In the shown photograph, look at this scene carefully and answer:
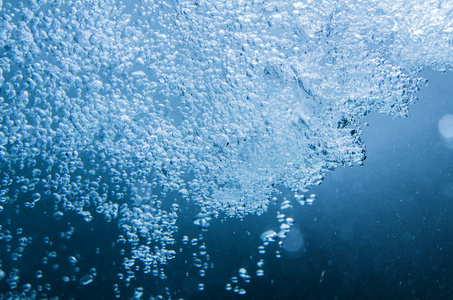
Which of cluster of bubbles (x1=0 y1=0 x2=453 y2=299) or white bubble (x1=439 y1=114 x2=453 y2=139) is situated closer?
cluster of bubbles (x1=0 y1=0 x2=453 y2=299)

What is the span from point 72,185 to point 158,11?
5512 mm

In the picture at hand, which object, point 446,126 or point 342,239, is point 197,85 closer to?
point 446,126

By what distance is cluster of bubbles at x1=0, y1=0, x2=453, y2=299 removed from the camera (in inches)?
204

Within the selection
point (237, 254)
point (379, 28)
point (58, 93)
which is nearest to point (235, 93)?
point (379, 28)

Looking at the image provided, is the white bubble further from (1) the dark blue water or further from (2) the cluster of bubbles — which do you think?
(2) the cluster of bubbles

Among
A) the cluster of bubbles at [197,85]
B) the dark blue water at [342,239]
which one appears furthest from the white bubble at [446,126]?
the cluster of bubbles at [197,85]

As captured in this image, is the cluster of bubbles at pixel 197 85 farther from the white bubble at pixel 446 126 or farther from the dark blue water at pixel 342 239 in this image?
the white bubble at pixel 446 126

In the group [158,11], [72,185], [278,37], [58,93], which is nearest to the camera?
[158,11]

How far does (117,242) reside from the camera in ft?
37.0

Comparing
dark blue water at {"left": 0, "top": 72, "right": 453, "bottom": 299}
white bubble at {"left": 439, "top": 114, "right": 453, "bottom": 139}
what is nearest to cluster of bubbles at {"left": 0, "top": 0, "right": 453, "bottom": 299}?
dark blue water at {"left": 0, "top": 72, "right": 453, "bottom": 299}

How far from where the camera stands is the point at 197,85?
6.04 m

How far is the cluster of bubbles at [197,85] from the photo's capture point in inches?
204

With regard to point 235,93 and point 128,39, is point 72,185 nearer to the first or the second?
point 128,39

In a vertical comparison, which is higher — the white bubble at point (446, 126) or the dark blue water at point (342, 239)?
the white bubble at point (446, 126)
